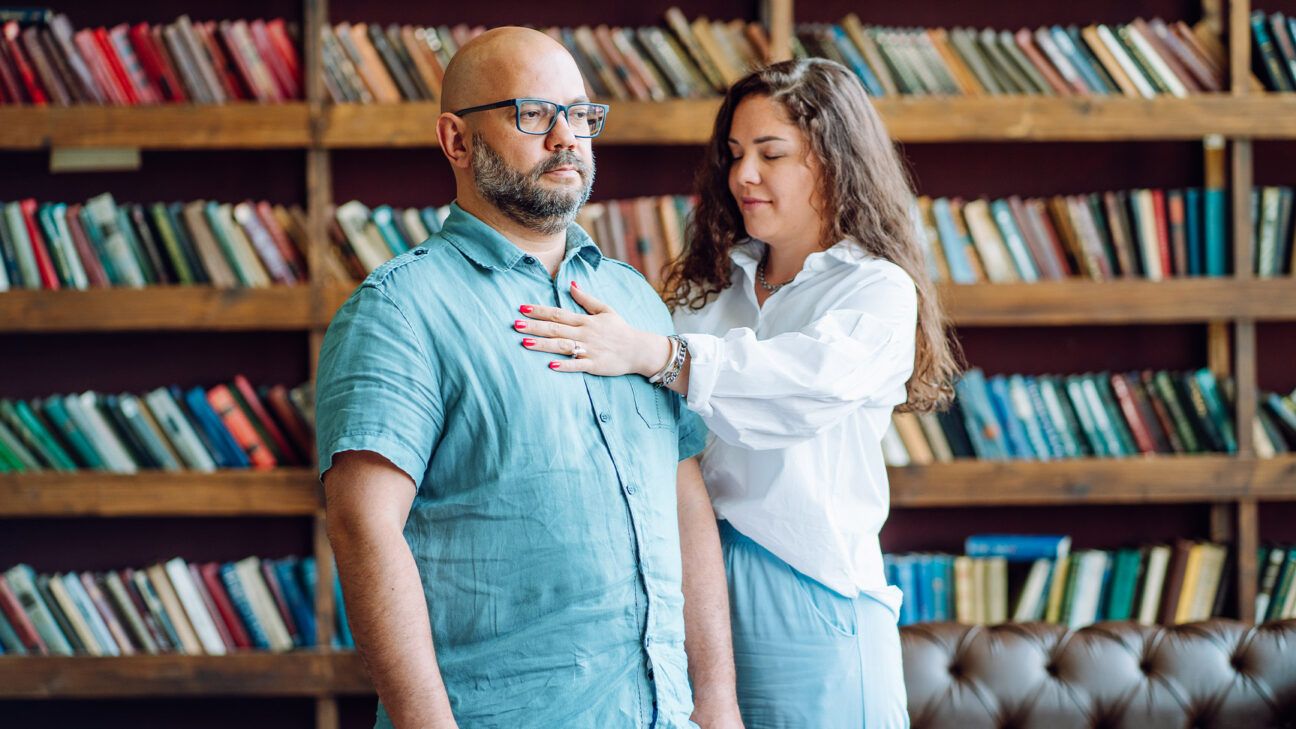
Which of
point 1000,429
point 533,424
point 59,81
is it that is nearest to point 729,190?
point 533,424

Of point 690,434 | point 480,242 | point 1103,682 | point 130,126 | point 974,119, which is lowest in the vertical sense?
point 1103,682

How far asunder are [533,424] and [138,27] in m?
2.15

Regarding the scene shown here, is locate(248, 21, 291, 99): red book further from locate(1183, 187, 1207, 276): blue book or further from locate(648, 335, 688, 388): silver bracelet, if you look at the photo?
locate(1183, 187, 1207, 276): blue book

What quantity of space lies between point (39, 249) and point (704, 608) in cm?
214

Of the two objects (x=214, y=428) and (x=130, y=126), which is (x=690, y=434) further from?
(x=130, y=126)

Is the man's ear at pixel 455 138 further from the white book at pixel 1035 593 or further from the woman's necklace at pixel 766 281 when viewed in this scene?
the white book at pixel 1035 593

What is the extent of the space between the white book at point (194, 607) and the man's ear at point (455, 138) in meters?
1.90

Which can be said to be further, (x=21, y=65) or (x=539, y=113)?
(x=21, y=65)

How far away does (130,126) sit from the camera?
2822 millimetres

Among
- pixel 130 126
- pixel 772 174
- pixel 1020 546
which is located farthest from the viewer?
pixel 1020 546

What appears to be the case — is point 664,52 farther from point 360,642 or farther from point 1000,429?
point 360,642

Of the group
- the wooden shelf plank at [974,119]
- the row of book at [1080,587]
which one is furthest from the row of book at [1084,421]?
the wooden shelf plank at [974,119]

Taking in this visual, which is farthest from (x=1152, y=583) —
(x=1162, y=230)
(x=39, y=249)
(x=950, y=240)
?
(x=39, y=249)

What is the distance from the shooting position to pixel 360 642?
1.27m
